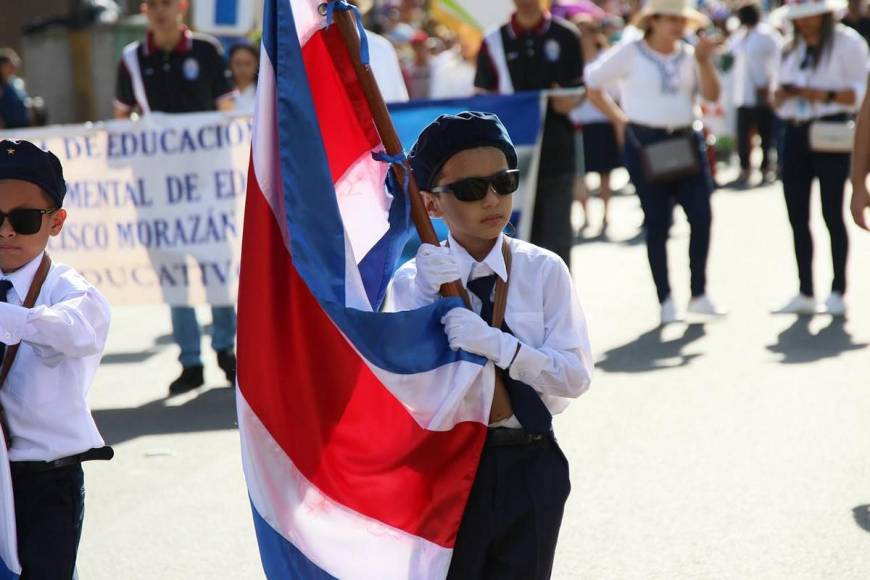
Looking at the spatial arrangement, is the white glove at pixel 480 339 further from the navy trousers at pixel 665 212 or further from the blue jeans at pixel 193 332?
the navy trousers at pixel 665 212

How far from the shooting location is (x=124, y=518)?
6.39 metres

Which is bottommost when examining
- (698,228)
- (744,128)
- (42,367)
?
(744,128)

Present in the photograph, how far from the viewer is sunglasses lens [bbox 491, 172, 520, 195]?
3.83m

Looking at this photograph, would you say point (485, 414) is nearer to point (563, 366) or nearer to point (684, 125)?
point (563, 366)

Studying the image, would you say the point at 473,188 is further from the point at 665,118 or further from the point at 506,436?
the point at 665,118

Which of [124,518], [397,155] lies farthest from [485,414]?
[124,518]

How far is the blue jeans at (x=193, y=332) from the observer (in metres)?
8.95

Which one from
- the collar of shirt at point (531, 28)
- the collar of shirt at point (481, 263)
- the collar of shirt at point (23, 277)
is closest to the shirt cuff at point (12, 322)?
the collar of shirt at point (23, 277)

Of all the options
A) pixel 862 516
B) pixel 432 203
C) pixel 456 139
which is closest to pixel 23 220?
pixel 432 203

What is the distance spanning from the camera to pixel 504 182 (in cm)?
384

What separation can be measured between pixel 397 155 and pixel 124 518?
2.89 metres

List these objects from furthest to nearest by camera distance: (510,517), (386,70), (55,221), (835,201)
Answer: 1. (835,201)
2. (386,70)
3. (55,221)
4. (510,517)

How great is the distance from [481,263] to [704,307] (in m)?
6.62

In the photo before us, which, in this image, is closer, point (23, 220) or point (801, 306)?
point (23, 220)
